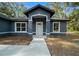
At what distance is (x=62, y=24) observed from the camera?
18469 millimetres

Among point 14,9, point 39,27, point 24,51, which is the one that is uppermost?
point 14,9

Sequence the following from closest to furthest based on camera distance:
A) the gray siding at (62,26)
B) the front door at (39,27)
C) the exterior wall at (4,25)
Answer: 1. the exterior wall at (4,25)
2. the front door at (39,27)
3. the gray siding at (62,26)

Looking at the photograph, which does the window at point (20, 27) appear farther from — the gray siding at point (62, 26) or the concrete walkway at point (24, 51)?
the concrete walkway at point (24, 51)

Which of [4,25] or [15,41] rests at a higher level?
[4,25]

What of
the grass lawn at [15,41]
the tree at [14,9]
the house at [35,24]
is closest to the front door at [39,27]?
the house at [35,24]

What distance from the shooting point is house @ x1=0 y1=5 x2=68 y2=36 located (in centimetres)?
1650

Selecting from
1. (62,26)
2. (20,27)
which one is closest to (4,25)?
(20,27)

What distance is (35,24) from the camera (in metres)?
18.0

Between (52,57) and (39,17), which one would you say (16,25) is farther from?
(52,57)

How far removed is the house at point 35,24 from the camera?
54.1 ft

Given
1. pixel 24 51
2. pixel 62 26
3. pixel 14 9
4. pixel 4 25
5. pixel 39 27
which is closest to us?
pixel 24 51

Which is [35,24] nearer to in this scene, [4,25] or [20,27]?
[20,27]

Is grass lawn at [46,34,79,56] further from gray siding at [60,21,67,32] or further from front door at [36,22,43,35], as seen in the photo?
gray siding at [60,21,67,32]

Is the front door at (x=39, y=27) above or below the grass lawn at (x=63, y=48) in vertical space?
above
